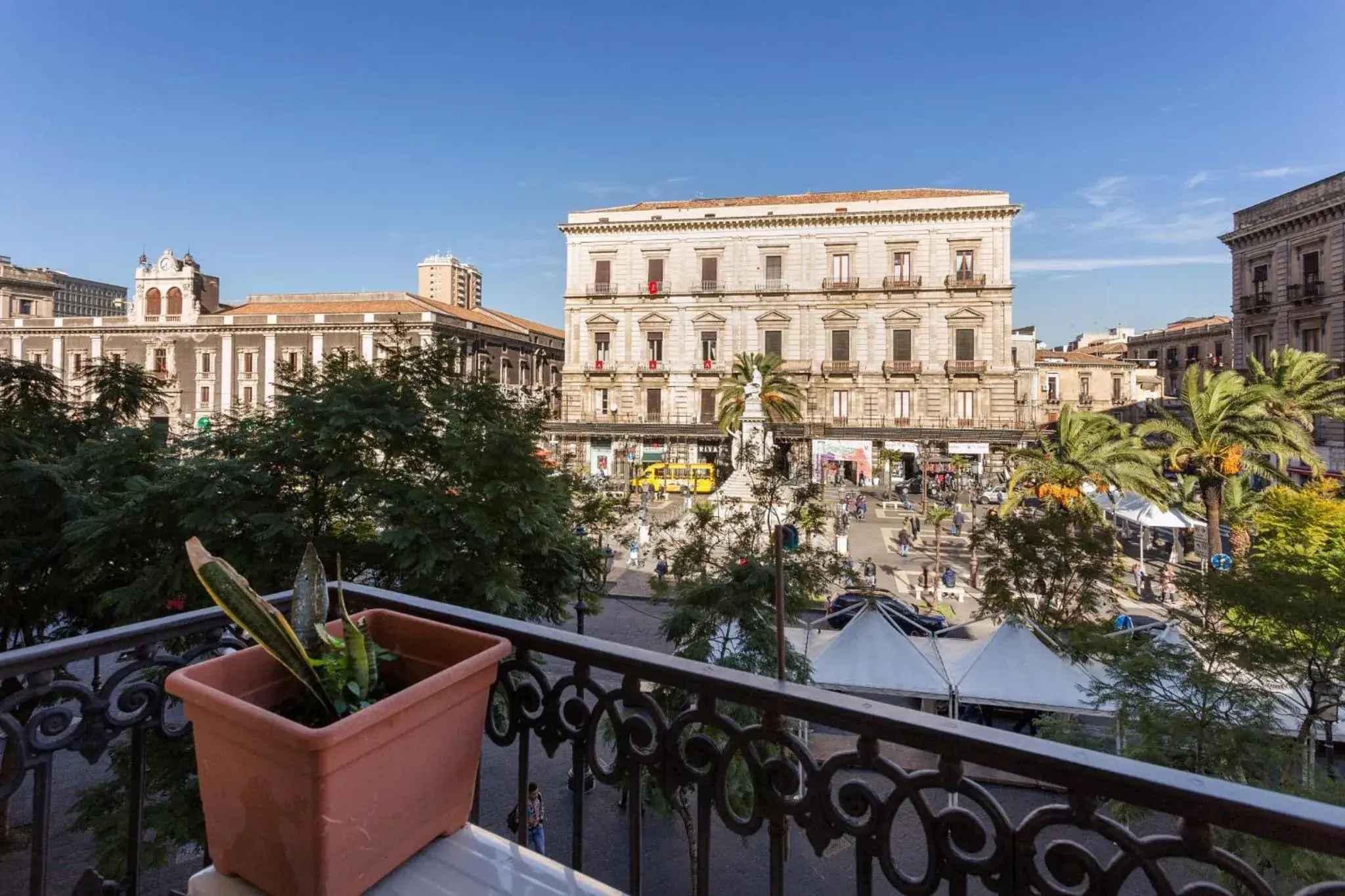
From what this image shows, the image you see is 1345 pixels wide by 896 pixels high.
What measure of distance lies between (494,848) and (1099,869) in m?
1.56

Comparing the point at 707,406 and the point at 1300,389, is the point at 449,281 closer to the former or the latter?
the point at 707,406

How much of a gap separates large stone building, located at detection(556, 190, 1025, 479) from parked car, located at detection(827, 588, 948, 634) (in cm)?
2090

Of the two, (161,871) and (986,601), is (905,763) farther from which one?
(161,871)

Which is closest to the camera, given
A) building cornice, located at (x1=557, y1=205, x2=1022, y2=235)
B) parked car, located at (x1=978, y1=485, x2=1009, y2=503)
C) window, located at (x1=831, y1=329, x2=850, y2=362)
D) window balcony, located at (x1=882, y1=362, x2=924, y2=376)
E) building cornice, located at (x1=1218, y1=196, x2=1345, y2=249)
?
building cornice, located at (x1=1218, y1=196, x2=1345, y2=249)

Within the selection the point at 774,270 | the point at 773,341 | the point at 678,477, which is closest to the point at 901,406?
the point at 773,341

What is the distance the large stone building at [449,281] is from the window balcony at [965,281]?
189 ft

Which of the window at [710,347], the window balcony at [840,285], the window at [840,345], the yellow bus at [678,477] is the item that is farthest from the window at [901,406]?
the yellow bus at [678,477]

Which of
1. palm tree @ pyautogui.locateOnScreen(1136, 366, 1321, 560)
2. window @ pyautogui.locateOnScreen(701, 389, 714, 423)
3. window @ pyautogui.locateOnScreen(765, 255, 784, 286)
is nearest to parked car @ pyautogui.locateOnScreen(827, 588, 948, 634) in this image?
palm tree @ pyautogui.locateOnScreen(1136, 366, 1321, 560)

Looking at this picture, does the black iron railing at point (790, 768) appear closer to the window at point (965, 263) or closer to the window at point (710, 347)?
the window at point (710, 347)

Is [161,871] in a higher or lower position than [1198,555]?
lower

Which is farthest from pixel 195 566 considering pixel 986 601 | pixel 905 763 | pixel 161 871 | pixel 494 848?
pixel 986 601

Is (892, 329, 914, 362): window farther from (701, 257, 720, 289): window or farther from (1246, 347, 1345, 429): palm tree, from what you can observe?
(1246, 347, 1345, 429): palm tree

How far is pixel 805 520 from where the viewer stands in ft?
37.1

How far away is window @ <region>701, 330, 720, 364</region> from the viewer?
42.6 m
